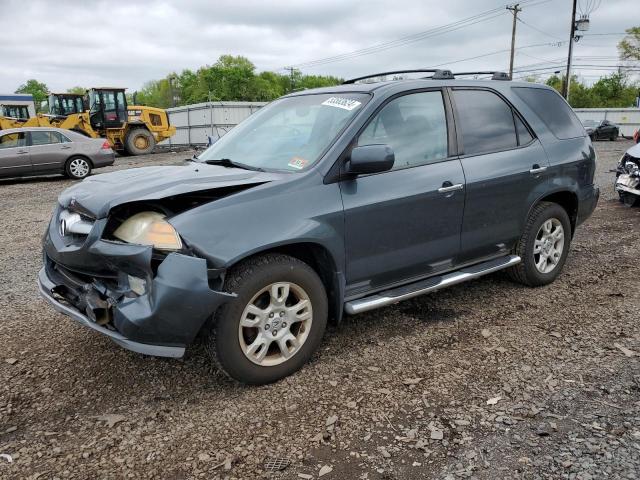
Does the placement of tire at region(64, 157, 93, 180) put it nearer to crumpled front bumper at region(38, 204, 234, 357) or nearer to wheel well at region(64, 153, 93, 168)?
wheel well at region(64, 153, 93, 168)

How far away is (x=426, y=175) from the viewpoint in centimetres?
370

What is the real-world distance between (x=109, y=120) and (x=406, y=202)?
21759mm

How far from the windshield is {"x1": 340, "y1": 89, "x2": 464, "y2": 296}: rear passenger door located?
247 mm

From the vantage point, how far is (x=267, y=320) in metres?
3.03

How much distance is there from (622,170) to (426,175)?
6.70 m

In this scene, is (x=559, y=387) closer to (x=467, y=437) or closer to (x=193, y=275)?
(x=467, y=437)

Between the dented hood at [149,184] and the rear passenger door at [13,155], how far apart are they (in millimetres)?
12266

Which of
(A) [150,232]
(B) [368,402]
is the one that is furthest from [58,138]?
(B) [368,402]

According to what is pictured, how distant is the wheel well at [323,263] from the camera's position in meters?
3.22

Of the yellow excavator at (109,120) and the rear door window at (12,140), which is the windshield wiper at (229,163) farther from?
the yellow excavator at (109,120)

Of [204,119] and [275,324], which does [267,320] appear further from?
[204,119]

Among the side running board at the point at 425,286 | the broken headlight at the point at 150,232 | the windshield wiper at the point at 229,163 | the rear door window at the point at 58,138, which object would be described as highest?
the rear door window at the point at 58,138

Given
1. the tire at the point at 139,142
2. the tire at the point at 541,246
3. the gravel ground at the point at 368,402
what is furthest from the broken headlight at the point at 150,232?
the tire at the point at 139,142

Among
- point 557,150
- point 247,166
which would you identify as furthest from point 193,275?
point 557,150
